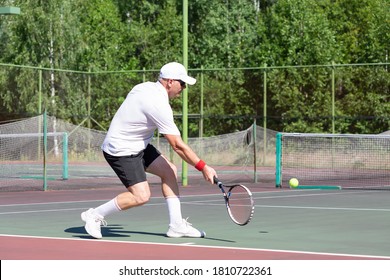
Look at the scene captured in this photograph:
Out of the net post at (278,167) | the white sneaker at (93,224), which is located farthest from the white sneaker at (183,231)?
the net post at (278,167)

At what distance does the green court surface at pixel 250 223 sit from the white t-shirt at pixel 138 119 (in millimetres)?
1004

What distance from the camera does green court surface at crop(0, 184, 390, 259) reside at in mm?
11430

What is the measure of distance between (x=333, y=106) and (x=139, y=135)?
21.6 m

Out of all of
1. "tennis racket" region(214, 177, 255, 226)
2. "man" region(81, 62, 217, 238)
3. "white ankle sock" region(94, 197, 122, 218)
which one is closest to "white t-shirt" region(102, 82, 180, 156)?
"man" region(81, 62, 217, 238)

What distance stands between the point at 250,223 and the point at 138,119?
3.11 m

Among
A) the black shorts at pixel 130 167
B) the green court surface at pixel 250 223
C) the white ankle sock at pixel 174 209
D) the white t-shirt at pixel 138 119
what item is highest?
the white t-shirt at pixel 138 119

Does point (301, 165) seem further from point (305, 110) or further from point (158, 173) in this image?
point (158, 173)

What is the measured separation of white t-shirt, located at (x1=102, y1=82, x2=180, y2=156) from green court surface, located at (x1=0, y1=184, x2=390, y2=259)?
1004 millimetres

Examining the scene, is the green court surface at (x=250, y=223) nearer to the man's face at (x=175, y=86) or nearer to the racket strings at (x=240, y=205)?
the racket strings at (x=240, y=205)

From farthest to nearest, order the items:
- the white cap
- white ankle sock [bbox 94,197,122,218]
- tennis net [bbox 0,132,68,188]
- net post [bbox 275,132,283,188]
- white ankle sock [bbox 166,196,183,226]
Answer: tennis net [bbox 0,132,68,188], net post [bbox 275,132,283,188], white ankle sock [bbox 166,196,183,226], white ankle sock [bbox 94,197,122,218], the white cap

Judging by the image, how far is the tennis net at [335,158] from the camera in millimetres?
28798

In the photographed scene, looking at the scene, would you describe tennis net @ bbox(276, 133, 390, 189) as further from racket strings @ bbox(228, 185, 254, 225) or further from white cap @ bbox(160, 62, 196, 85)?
white cap @ bbox(160, 62, 196, 85)

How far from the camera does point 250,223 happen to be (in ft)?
45.6

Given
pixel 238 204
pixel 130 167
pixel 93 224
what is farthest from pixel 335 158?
pixel 130 167
